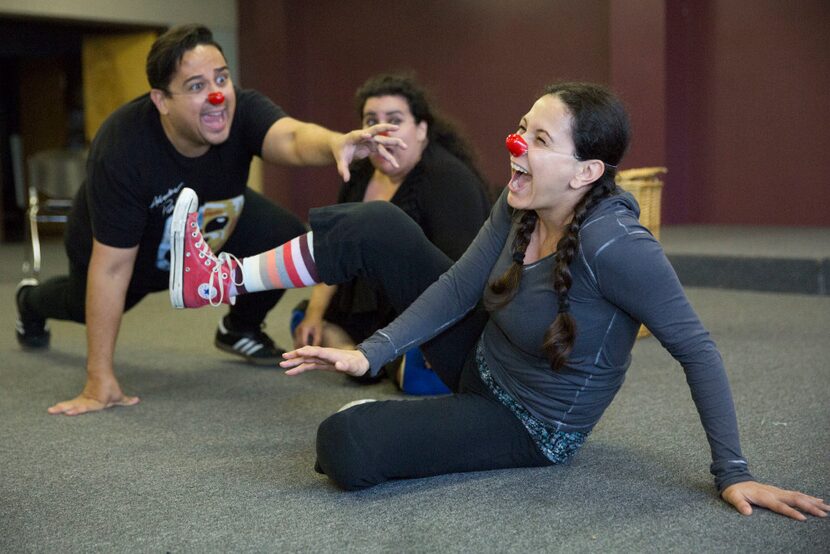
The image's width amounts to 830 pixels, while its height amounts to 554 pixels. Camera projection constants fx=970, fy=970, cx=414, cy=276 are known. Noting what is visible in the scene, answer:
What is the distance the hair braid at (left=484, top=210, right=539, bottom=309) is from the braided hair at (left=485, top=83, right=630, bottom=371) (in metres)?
0.10

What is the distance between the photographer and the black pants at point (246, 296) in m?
2.75

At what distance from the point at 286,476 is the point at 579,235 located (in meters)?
0.72

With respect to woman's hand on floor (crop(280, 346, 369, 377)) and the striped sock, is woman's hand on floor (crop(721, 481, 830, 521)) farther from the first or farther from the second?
the striped sock

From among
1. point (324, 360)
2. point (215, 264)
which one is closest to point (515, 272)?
point (324, 360)

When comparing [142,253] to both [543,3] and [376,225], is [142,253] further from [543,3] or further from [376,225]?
[543,3]

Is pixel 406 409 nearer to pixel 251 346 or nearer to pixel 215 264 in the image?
pixel 215 264

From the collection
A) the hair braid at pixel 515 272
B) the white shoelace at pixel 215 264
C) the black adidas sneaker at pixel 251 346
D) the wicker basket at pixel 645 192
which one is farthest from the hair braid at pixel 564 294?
the wicker basket at pixel 645 192

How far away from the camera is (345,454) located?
1667 mm

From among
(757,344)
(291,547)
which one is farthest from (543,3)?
(291,547)

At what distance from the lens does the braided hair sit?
1588mm

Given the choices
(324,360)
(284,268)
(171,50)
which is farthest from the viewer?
(171,50)

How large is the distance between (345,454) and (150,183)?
1019 mm

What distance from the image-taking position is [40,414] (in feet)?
7.71

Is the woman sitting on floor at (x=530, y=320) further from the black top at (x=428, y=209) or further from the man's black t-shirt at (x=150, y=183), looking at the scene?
the man's black t-shirt at (x=150, y=183)
